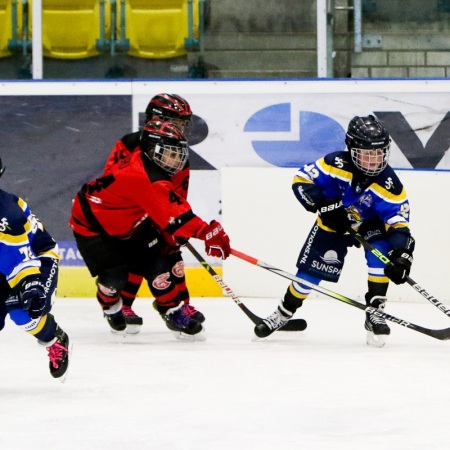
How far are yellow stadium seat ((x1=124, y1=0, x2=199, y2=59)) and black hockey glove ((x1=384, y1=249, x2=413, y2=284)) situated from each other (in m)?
2.45

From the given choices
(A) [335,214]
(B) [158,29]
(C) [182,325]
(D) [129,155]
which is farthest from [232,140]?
(A) [335,214]

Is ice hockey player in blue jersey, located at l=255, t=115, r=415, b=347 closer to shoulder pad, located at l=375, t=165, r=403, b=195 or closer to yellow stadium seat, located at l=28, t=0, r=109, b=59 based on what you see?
shoulder pad, located at l=375, t=165, r=403, b=195

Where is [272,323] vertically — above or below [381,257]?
below

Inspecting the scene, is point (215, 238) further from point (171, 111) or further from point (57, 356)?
point (57, 356)

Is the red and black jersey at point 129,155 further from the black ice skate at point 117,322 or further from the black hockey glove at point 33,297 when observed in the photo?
the black hockey glove at point 33,297

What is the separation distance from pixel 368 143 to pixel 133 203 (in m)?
0.97

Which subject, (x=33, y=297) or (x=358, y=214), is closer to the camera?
(x=33, y=297)

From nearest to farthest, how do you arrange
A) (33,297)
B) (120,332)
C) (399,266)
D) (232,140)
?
(33,297)
(399,266)
(120,332)
(232,140)

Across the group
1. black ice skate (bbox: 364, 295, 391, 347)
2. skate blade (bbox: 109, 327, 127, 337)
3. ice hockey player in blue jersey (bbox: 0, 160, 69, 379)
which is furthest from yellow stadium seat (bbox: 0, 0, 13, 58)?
ice hockey player in blue jersey (bbox: 0, 160, 69, 379)

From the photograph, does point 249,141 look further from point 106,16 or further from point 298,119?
point 106,16

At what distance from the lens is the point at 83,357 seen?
4449 mm

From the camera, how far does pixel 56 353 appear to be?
372 centimetres

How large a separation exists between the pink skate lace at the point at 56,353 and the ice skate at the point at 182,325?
4.07 feet

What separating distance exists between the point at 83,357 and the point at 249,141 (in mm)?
2291
